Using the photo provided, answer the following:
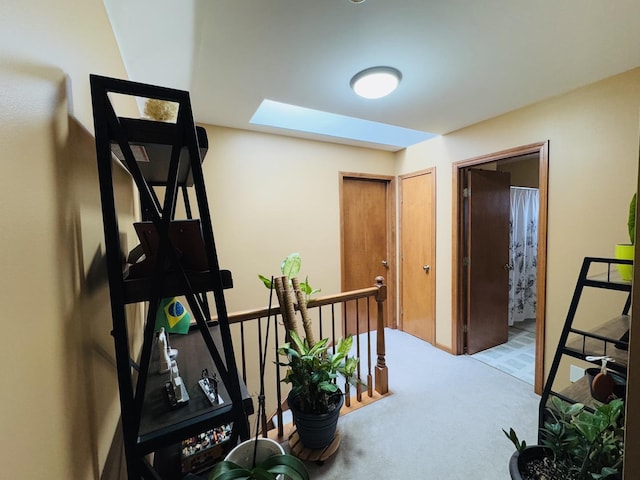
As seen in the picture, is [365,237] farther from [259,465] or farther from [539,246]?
[259,465]

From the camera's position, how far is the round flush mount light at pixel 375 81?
1.74 meters

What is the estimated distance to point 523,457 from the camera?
1211 millimetres

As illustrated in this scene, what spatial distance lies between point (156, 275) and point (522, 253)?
4.54 m

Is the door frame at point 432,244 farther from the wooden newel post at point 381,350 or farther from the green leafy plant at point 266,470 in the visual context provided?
the green leafy plant at point 266,470

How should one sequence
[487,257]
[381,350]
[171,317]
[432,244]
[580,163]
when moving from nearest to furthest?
[171,317] < [580,163] < [381,350] < [487,257] < [432,244]

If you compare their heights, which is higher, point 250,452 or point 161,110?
point 161,110

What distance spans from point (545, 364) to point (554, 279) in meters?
0.71

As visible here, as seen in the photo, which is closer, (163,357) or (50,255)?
(50,255)

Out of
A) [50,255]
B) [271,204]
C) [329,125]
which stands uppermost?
[329,125]

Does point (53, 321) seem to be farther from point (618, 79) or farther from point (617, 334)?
point (618, 79)

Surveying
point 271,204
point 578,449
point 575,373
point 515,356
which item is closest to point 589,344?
point 578,449

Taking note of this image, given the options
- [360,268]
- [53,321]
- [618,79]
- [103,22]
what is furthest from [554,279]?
[103,22]

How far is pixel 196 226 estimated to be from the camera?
2.52ft

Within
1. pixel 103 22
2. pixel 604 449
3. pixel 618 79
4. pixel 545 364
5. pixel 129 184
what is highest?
pixel 618 79
